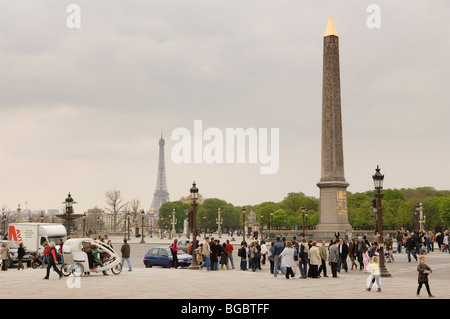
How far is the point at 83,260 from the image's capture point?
81.3 ft

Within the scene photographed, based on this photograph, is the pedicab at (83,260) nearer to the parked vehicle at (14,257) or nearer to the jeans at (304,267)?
the jeans at (304,267)

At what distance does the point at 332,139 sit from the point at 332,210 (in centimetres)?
722

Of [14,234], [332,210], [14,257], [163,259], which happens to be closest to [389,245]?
[163,259]

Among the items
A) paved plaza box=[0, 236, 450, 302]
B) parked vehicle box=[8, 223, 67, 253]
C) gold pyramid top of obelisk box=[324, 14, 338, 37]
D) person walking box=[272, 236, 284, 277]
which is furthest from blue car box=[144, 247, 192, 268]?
gold pyramid top of obelisk box=[324, 14, 338, 37]

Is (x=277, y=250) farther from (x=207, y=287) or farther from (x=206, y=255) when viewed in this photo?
(x=207, y=287)

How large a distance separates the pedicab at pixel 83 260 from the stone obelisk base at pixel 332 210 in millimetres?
34181

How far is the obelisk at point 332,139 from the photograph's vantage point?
56719 millimetres

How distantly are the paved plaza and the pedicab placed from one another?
0.43 m

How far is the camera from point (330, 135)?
5672cm

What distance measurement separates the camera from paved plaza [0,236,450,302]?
55.9 ft

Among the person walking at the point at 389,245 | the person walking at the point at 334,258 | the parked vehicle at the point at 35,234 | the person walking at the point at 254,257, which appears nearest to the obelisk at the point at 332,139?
the person walking at the point at 389,245
